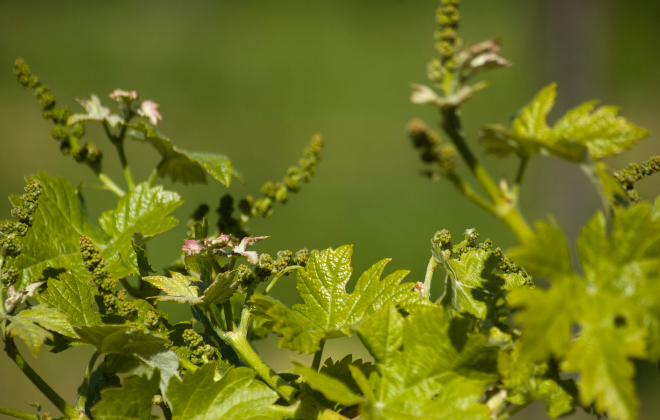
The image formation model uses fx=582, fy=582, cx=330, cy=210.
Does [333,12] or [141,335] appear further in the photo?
[333,12]

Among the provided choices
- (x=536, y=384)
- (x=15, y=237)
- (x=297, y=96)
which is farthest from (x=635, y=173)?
(x=297, y=96)

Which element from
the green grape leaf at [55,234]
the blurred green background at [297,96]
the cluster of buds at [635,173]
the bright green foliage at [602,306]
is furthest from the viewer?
the blurred green background at [297,96]

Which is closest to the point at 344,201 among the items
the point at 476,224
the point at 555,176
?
the point at 476,224

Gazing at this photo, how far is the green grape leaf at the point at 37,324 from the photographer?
1.52 feet

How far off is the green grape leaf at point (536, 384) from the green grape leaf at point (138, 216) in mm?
385

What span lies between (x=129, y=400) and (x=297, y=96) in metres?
4.34

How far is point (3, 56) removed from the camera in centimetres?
479

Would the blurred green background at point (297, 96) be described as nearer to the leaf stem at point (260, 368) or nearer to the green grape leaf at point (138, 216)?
the green grape leaf at point (138, 216)

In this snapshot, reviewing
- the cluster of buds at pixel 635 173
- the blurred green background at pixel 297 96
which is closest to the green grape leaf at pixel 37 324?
the cluster of buds at pixel 635 173

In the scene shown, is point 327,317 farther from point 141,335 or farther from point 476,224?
point 476,224

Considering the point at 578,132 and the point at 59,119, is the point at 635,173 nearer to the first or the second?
the point at 578,132

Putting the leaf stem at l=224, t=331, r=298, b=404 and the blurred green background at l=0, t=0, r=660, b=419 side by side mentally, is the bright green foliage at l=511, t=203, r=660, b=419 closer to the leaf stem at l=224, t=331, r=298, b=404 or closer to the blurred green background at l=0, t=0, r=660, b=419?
the leaf stem at l=224, t=331, r=298, b=404

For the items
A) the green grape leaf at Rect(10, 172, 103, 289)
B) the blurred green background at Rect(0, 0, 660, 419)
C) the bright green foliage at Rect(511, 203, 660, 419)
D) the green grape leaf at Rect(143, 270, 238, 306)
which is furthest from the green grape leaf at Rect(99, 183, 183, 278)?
the blurred green background at Rect(0, 0, 660, 419)

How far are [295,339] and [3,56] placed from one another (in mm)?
5259
